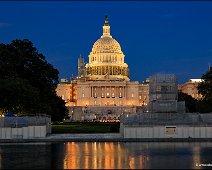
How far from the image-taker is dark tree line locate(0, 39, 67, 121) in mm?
68250

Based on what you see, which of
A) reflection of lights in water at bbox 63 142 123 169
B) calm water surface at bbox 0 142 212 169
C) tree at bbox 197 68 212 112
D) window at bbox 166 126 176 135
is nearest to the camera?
calm water surface at bbox 0 142 212 169

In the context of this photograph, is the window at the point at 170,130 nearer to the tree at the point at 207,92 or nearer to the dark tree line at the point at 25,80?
the dark tree line at the point at 25,80

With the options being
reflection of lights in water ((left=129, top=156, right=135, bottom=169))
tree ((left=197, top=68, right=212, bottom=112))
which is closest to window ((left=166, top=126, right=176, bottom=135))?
reflection of lights in water ((left=129, top=156, right=135, bottom=169))

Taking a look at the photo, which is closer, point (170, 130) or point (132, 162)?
point (132, 162)

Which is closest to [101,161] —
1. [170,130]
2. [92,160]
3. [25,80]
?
[92,160]

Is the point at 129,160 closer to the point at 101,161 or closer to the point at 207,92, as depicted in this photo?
the point at 101,161

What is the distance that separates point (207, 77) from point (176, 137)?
43.0 meters

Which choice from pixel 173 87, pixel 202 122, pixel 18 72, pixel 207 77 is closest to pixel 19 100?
pixel 18 72

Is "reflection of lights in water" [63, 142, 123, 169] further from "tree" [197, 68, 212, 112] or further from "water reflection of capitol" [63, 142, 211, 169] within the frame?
"tree" [197, 68, 212, 112]

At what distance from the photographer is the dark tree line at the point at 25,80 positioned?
68250mm

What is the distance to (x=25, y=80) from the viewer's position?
7312cm

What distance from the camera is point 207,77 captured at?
96875 mm

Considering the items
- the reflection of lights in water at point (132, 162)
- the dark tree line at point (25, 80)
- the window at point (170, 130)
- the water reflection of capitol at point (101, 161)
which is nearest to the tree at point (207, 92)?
the dark tree line at point (25, 80)

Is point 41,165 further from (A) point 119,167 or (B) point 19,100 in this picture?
(B) point 19,100
